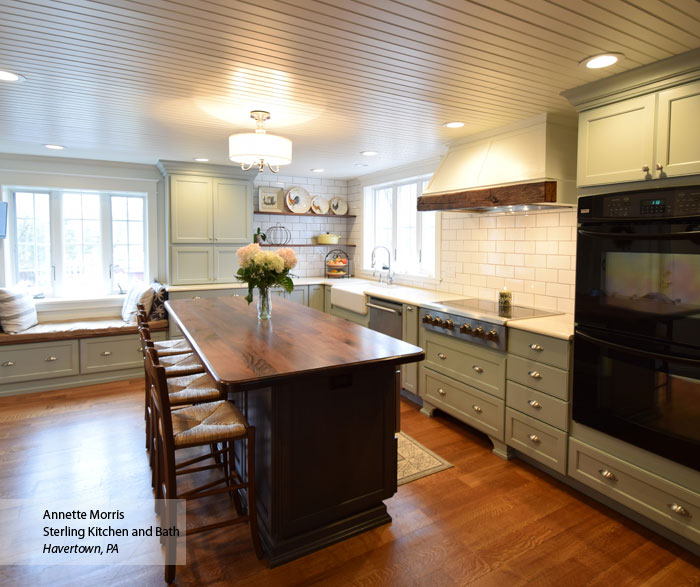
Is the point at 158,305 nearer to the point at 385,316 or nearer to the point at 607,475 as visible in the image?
the point at 385,316

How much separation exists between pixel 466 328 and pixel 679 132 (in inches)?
64.3

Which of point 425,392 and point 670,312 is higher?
point 670,312

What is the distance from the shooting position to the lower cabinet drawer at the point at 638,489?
2.04 m

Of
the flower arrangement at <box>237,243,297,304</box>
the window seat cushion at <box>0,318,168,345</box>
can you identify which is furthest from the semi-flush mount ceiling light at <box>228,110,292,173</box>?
the window seat cushion at <box>0,318,168,345</box>

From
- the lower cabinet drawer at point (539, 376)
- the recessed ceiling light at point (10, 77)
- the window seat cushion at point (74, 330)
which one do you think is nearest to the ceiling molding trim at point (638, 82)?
the lower cabinet drawer at point (539, 376)

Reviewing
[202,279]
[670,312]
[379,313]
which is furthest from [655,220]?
[202,279]

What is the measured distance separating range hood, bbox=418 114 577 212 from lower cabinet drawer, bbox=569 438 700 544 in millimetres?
1544

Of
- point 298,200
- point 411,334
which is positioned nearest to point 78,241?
point 298,200

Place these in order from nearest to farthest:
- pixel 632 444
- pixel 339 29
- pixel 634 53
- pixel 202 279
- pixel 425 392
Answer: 1. pixel 339 29
2. pixel 634 53
3. pixel 632 444
4. pixel 425 392
5. pixel 202 279

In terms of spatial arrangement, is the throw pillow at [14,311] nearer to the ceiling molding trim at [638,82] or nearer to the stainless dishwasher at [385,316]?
the stainless dishwasher at [385,316]

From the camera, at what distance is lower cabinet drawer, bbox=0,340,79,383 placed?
4133 mm

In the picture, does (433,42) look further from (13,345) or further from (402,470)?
(13,345)

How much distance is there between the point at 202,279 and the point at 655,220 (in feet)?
14.5

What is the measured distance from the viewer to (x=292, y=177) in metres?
5.83
